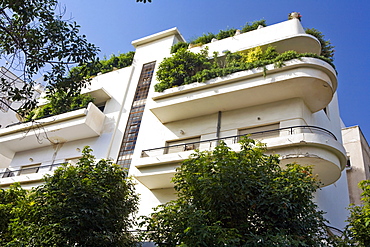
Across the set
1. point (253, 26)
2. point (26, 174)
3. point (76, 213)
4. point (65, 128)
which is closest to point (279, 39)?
point (253, 26)

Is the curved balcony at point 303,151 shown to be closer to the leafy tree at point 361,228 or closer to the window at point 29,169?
the leafy tree at point 361,228

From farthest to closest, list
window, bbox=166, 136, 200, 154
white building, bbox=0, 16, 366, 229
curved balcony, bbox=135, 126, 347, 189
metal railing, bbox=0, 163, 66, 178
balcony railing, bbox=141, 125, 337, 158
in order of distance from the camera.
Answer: metal railing, bbox=0, 163, 66, 178, window, bbox=166, 136, 200, 154, white building, bbox=0, 16, 366, 229, balcony railing, bbox=141, 125, 337, 158, curved balcony, bbox=135, 126, 347, 189

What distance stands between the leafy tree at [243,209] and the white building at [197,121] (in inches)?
131

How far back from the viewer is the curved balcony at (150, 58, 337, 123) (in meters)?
13.8

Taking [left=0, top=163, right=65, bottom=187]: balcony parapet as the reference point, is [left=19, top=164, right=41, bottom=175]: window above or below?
above

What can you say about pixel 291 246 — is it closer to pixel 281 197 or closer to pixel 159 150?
pixel 281 197

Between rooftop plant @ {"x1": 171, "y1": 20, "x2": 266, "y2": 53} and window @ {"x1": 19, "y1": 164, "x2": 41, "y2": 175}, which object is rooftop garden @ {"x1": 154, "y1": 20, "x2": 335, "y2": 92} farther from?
window @ {"x1": 19, "y1": 164, "x2": 41, "y2": 175}

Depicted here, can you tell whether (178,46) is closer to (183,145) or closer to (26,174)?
(183,145)

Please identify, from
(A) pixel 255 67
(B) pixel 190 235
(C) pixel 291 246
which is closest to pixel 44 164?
(A) pixel 255 67

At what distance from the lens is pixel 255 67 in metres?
14.6

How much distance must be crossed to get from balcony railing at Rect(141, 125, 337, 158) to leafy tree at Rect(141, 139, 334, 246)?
301 cm

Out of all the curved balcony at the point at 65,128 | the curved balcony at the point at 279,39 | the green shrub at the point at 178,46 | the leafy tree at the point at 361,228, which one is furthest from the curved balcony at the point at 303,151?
the green shrub at the point at 178,46

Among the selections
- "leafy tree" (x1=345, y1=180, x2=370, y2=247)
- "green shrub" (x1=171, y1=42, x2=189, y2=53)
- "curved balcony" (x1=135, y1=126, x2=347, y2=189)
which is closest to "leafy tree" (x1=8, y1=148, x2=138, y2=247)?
"curved balcony" (x1=135, y1=126, x2=347, y2=189)

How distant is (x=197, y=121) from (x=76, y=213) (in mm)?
7846
